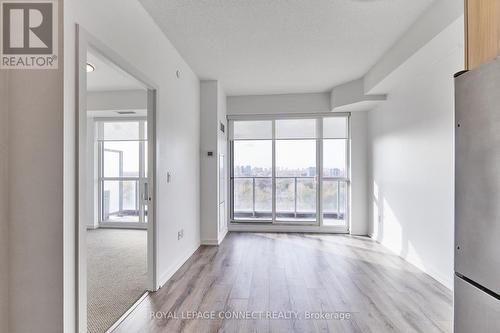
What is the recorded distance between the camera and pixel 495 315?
0.92m

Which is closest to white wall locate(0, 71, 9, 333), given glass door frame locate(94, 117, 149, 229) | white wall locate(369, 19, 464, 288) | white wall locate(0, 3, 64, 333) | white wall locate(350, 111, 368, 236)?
white wall locate(0, 3, 64, 333)

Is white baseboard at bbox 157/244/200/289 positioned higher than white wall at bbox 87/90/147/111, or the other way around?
white wall at bbox 87/90/147/111

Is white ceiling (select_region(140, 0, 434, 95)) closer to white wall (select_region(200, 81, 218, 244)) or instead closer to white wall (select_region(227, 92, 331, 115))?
white wall (select_region(200, 81, 218, 244))

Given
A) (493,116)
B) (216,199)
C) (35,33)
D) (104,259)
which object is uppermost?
(35,33)

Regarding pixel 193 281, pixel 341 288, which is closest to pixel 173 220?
pixel 193 281

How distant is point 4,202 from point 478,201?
2.40 metres

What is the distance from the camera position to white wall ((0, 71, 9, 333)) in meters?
1.44

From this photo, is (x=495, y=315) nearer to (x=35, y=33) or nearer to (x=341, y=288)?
(x=341, y=288)

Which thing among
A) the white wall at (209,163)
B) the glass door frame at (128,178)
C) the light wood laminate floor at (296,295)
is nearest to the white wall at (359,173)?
the light wood laminate floor at (296,295)

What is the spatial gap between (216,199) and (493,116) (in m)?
3.75

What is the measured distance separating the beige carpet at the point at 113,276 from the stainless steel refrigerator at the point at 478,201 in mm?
2392

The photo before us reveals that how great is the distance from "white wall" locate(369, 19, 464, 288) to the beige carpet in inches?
132

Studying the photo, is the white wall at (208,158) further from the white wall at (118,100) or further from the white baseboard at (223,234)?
the white wall at (118,100)

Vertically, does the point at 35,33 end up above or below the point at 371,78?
below
